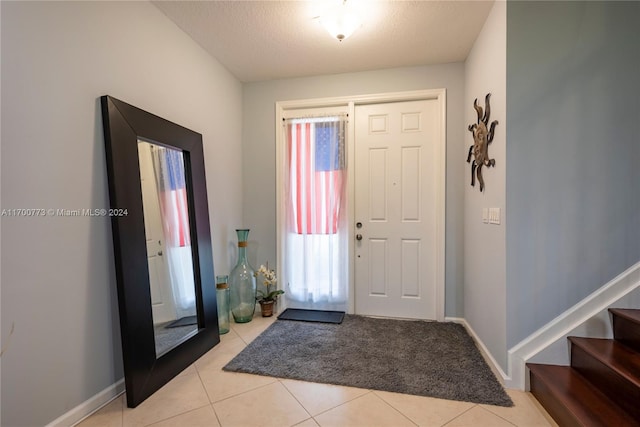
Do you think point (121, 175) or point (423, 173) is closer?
point (121, 175)

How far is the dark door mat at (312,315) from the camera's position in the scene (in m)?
3.06

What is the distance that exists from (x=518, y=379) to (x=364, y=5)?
272cm

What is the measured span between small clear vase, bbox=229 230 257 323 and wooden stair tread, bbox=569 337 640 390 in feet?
8.47

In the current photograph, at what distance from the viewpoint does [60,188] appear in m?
1.53

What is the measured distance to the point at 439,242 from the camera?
9.90ft

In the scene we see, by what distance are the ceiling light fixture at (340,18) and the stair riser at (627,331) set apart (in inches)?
98.9

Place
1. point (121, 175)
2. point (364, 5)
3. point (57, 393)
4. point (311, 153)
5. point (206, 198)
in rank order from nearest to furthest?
1. point (57, 393)
2. point (121, 175)
3. point (364, 5)
4. point (206, 198)
5. point (311, 153)

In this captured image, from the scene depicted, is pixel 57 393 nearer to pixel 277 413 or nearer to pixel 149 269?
pixel 149 269

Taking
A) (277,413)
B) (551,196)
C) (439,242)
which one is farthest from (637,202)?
(277,413)

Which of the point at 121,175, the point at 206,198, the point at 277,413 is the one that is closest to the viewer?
the point at 277,413

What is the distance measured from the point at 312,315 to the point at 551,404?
2054 millimetres

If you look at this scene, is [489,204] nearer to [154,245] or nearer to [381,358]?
[381,358]

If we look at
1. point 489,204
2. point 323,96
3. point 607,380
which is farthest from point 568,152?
point 323,96

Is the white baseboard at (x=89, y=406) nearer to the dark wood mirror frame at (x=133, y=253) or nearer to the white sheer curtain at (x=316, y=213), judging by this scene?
the dark wood mirror frame at (x=133, y=253)
